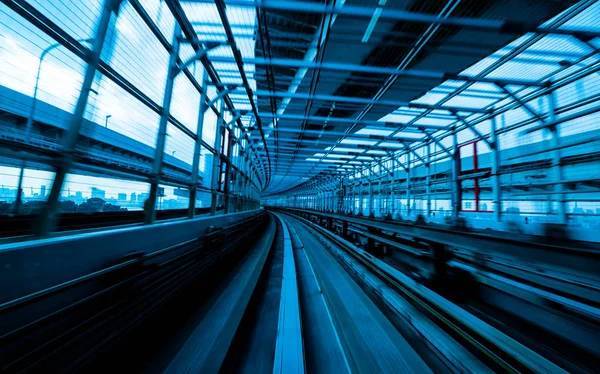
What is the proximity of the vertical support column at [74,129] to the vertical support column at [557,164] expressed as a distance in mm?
4782

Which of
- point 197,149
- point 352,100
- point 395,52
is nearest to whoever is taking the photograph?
point 197,149

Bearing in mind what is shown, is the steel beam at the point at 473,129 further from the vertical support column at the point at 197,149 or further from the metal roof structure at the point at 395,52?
the vertical support column at the point at 197,149

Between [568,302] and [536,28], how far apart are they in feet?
12.2

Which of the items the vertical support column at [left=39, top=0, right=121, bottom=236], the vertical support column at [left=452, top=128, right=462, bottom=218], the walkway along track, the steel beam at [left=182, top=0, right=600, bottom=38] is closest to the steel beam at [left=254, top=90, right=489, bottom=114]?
the vertical support column at [left=452, top=128, right=462, bottom=218]

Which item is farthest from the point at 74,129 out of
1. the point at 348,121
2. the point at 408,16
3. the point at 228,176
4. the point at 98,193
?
the point at 348,121

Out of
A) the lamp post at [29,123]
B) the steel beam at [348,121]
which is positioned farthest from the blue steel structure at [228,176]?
the steel beam at [348,121]

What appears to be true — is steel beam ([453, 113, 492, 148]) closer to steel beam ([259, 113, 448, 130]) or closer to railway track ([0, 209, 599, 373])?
steel beam ([259, 113, 448, 130])

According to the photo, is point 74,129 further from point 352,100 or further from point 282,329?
point 352,100

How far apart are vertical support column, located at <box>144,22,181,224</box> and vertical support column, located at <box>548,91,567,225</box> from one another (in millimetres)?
4755

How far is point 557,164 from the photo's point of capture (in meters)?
2.53

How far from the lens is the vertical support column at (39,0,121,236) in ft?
4.38

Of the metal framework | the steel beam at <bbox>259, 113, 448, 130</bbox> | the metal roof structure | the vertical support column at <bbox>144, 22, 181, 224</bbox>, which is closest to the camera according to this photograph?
the metal framework

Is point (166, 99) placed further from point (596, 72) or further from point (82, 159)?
point (596, 72)

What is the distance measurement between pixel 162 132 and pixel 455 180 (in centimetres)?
559
